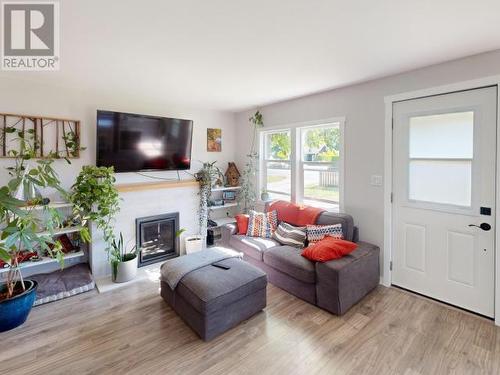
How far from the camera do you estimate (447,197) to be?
98.8 inches

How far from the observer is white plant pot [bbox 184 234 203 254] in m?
3.86

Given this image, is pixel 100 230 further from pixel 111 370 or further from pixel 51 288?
pixel 111 370

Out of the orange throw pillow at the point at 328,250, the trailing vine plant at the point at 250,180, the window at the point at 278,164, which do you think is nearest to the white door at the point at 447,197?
the orange throw pillow at the point at 328,250

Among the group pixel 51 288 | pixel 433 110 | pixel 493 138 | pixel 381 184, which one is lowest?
pixel 51 288

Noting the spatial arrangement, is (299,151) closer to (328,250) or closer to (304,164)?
(304,164)

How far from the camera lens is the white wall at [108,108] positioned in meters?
2.92

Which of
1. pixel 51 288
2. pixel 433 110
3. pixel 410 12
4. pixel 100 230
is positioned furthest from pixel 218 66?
pixel 51 288

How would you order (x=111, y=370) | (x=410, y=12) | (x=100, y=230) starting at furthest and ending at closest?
1. (x=100, y=230)
2. (x=111, y=370)
3. (x=410, y=12)

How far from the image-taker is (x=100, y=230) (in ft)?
10.4

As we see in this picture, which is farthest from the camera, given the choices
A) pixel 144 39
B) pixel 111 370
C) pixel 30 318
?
pixel 30 318

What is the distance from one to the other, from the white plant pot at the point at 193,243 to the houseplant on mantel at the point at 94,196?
110cm

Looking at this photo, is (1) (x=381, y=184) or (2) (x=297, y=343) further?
(1) (x=381, y=184)

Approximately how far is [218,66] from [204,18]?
34.0 inches

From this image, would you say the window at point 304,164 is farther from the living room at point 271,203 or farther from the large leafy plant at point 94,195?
the large leafy plant at point 94,195
